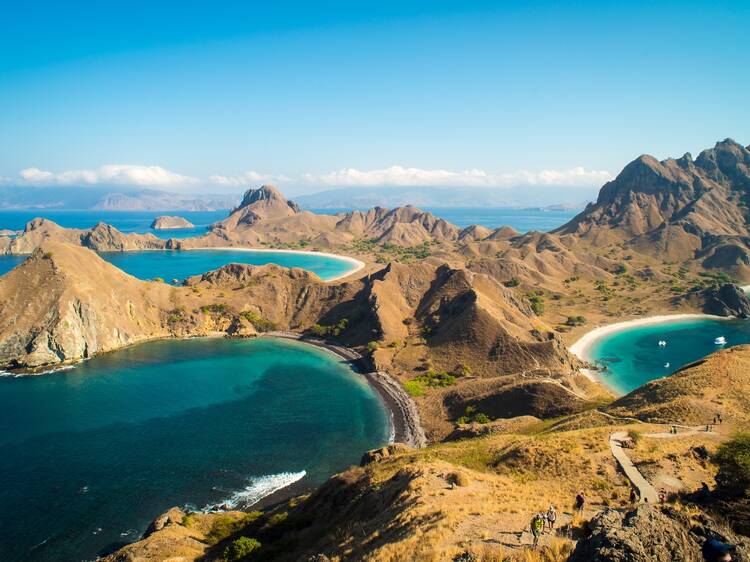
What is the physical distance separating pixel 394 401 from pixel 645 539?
64.7 metres

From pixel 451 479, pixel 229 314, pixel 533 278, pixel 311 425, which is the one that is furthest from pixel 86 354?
pixel 533 278

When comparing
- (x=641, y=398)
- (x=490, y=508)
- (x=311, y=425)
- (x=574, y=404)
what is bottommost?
(x=311, y=425)

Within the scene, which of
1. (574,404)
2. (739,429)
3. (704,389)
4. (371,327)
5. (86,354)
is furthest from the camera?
(371,327)

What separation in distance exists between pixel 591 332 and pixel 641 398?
71.9m

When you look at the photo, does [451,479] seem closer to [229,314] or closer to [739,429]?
[739,429]

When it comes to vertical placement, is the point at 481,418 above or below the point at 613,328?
above

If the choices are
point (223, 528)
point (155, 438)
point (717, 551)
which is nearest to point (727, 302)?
point (223, 528)

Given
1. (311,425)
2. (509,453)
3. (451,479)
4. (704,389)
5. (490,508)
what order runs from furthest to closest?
(311,425), (704,389), (509,453), (451,479), (490,508)

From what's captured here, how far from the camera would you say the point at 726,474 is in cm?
2728

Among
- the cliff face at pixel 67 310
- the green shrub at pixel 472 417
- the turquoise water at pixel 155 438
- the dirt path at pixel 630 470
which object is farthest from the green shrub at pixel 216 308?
the dirt path at pixel 630 470

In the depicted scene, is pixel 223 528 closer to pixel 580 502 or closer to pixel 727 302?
pixel 580 502

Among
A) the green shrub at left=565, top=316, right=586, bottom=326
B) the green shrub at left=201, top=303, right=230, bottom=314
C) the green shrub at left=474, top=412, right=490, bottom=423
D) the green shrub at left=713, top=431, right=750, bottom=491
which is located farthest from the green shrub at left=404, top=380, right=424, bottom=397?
the green shrub at left=565, top=316, right=586, bottom=326

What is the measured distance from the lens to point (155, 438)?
64.2 m

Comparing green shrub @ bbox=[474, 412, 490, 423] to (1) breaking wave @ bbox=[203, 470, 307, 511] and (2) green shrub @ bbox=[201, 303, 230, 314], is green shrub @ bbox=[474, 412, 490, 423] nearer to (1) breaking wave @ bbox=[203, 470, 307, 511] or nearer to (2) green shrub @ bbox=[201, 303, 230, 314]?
(1) breaking wave @ bbox=[203, 470, 307, 511]
